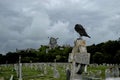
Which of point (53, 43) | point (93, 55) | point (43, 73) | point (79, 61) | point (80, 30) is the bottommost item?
point (43, 73)

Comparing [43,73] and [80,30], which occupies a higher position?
[80,30]

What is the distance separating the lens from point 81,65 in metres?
14.2

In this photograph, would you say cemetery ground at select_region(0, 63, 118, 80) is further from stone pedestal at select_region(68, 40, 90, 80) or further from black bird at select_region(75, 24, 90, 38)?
stone pedestal at select_region(68, 40, 90, 80)

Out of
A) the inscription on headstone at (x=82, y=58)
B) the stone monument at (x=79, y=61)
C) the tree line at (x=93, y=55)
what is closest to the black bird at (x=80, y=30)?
the stone monument at (x=79, y=61)

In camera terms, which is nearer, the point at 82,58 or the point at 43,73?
the point at 82,58

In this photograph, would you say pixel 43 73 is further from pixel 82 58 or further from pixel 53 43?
pixel 53 43

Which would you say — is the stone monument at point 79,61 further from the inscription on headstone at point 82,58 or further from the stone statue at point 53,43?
the stone statue at point 53,43

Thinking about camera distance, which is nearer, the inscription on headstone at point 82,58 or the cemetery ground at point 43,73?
the inscription on headstone at point 82,58

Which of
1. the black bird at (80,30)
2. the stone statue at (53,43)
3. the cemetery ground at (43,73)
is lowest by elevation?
the cemetery ground at (43,73)

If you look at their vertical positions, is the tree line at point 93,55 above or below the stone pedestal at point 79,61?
above

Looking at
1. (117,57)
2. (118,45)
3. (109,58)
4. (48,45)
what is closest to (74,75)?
(117,57)

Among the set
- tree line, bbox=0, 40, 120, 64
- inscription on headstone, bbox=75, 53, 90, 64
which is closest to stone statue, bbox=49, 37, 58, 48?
tree line, bbox=0, 40, 120, 64

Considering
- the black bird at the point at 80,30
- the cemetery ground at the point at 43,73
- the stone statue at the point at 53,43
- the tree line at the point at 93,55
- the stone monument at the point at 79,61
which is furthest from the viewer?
the stone statue at the point at 53,43

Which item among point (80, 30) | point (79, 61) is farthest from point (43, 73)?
point (79, 61)
